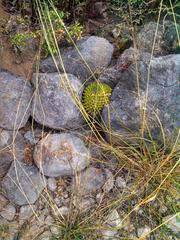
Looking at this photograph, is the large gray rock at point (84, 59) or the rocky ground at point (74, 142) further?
the large gray rock at point (84, 59)

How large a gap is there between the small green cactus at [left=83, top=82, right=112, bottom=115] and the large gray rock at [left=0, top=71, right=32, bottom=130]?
0.29m

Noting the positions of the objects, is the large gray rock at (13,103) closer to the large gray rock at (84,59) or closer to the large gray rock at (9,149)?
the large gray rock at (9,149)

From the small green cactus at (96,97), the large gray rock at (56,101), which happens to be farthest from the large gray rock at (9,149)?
the small green cactus at (96,97)

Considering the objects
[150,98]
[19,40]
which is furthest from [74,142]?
[19,40]

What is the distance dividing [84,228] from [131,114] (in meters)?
0.60

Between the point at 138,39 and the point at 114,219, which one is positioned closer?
the point at 114,219

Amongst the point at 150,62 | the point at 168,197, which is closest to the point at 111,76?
the point at 150,62

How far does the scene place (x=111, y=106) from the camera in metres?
2.24

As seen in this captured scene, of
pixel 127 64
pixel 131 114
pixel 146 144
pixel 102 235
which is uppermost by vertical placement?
pixel 127 64

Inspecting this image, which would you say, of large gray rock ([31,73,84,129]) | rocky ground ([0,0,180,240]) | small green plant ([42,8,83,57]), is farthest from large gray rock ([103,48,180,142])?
small green plant ([42,8,83,57])

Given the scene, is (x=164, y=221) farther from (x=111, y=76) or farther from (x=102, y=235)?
(x=111, y=76)

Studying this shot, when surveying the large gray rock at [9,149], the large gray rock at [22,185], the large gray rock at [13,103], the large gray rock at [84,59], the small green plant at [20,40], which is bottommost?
the large gray rock at [22,185]

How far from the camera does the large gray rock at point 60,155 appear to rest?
7.24 ft

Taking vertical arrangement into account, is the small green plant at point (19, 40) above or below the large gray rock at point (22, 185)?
above
